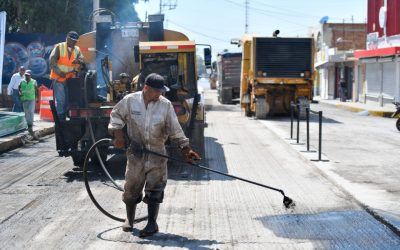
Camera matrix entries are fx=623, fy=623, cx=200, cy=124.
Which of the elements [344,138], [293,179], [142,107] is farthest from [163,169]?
[344,138]

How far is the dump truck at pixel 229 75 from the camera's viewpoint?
34.9 meters

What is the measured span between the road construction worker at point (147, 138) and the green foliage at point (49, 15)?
23.7 m

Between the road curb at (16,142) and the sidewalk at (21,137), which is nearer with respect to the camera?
the road curb at (16,142)

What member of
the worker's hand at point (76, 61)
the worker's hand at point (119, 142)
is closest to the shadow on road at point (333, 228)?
the worker's hand at point (119, 142)

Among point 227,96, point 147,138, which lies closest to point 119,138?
point 147,138

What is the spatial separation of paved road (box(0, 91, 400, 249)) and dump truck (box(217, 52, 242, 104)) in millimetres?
23381

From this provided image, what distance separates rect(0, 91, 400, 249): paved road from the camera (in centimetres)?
622

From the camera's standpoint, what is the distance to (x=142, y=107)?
6.39 m

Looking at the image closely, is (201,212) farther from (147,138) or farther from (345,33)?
(345,33)

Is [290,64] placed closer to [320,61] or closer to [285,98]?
[285,98]

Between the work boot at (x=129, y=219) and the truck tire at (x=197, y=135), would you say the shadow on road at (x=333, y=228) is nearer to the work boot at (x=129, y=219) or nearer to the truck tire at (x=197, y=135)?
the work boot at (x=129, y=219)

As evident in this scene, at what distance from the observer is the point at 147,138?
254 inches

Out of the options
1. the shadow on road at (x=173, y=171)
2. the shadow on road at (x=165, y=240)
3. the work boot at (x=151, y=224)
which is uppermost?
the work boot at (x=151, y=224)

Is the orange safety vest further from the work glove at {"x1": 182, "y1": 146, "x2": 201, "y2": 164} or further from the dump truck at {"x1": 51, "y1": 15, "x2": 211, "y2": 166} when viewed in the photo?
the work glove at {"x1": 182, "y1": 146, "x2": 201, "y2": 164}
